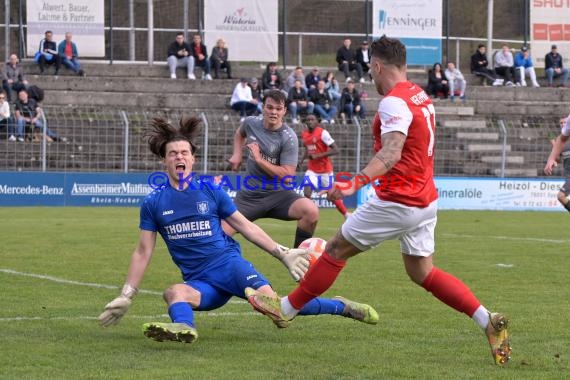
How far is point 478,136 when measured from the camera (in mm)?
30688

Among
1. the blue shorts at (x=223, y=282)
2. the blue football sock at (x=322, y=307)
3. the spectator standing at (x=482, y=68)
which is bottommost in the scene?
the blue football sock at (x=322, y=307)

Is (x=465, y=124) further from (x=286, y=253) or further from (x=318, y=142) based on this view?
(x=286, y=253)

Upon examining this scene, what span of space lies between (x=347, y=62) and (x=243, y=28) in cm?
320

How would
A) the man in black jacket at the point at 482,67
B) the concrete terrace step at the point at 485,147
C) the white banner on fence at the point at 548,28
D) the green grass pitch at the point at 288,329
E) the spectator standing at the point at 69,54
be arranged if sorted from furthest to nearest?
1. the white banner on fence at the point at 548,28
2. the man in black jacket at the point at 482,67
3. the spectator standing at the point at 69,54
4. the concrete terrace step at the point at 485,147
5. the green grass pitch at the point at 288,329

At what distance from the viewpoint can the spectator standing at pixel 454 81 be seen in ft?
109

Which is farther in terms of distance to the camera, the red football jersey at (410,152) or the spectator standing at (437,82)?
the spectator standing at (437,82)

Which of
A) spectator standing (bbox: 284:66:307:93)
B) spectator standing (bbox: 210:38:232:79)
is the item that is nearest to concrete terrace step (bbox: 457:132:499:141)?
spectator standing (bbox: 284:66:307:93)

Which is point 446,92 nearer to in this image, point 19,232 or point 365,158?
point 365,158

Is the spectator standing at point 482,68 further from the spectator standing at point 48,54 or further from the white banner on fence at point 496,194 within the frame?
the spectator standing at point 48,54

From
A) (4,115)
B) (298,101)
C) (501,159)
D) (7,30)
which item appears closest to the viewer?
(4,115)

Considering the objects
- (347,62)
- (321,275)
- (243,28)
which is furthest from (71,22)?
(321,275)

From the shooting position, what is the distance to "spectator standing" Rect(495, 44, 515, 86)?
35312mm

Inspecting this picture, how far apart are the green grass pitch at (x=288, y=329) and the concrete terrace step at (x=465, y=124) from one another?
16.7m

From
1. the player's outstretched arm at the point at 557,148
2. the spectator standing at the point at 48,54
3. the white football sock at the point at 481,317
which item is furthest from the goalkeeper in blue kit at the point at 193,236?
the spectator standing at the point at 48,54
